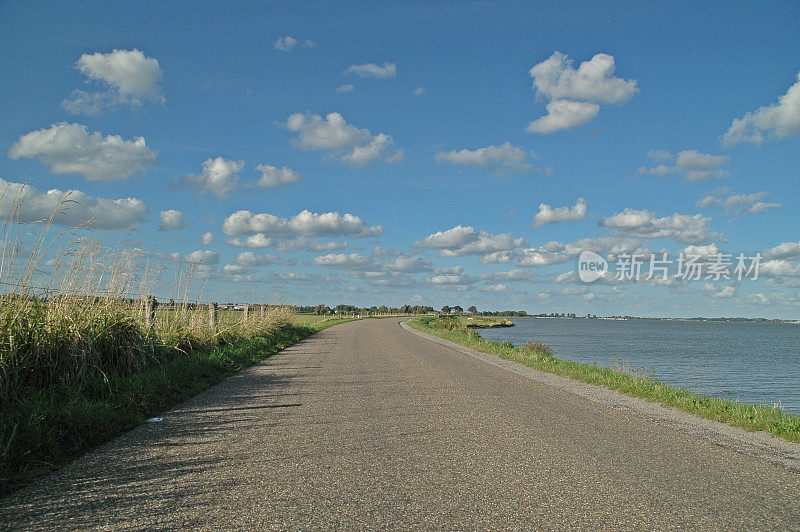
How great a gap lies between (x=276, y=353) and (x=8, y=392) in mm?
12551

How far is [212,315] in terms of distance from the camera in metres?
17.2

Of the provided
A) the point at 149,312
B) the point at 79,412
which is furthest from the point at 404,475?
the point at 149,312

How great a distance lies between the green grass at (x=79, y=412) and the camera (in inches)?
198

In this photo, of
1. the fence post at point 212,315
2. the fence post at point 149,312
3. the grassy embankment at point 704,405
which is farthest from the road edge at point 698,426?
the fence post at point 212,315

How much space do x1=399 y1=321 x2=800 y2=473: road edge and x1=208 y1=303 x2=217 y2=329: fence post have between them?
1026cm

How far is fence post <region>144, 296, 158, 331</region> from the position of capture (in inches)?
459

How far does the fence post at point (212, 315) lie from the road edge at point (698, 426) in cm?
1026

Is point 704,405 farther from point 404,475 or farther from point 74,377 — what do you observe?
point 74,377

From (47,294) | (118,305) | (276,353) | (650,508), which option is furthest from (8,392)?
(276,353)

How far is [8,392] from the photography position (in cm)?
650

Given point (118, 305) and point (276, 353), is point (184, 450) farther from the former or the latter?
point (276, 353)

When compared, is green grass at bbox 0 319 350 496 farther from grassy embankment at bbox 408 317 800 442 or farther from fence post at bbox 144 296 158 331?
grassy embankment at bbox 408 317 800 442

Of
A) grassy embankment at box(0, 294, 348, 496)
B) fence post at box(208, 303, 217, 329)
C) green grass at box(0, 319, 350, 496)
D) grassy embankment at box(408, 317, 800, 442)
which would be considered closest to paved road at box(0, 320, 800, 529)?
green grass at box(0, 319, 350, 496)

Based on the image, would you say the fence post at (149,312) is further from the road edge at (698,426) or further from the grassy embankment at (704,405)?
the grassy embankment at (704,405)
